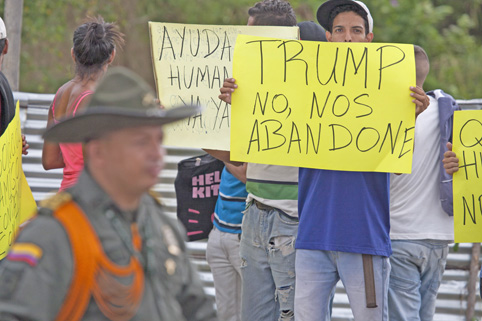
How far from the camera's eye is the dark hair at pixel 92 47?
4.93 meters

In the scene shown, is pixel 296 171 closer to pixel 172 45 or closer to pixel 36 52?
pixel 172 45

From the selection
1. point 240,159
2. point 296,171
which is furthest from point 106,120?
point 296,171

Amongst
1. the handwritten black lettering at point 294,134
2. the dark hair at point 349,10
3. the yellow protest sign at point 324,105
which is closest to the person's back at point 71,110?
the yellow protest sign at point 324,105

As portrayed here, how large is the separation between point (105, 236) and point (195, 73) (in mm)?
2811

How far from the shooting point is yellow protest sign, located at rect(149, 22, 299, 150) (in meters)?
5.08

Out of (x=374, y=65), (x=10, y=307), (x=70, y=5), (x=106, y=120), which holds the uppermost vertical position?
(x=70, y=5)

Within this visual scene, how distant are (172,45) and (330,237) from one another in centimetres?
167

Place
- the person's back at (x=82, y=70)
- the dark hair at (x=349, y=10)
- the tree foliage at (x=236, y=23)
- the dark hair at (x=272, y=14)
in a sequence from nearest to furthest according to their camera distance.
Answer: the dark hair at (x=349, y=10)
the person's back at (x=82, y=70)
the dark hair at (x=272, y=14)
the tree foliage at (x=236, y=23)

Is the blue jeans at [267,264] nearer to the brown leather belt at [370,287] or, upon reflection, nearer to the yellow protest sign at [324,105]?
the yellow protest sign at [324,105]

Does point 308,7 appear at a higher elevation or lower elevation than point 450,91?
higher

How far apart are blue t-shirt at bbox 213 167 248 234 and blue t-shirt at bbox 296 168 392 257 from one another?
93 cm

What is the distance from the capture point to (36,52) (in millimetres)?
13133

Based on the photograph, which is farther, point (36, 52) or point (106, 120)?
point (36, 52)

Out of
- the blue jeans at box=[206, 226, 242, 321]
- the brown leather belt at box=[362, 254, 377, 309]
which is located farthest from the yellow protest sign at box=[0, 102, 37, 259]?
the brown leather belt at box=[362, 254, 377, 309]
